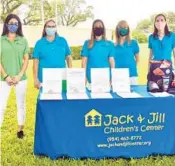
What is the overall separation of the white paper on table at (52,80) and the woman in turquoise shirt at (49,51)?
0.50 m

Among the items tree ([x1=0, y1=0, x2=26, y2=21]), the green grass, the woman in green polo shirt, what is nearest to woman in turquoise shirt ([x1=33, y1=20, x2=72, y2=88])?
the woman in green polo shirt

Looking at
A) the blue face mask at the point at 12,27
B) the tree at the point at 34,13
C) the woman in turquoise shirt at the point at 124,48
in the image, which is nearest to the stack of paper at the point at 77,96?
the woman in turquoise shirt at the point at 124,48

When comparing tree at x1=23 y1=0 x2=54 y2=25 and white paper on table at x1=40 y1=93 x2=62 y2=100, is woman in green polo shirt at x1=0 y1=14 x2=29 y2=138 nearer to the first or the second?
white paper on table at x1=40 y1=93 x2=62 y2=100

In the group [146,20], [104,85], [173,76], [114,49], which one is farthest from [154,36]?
[146,20]

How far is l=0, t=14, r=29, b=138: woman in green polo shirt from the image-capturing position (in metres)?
4.26

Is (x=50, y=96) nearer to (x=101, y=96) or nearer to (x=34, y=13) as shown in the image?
(x=101, y=96)

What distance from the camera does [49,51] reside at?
4.30 m

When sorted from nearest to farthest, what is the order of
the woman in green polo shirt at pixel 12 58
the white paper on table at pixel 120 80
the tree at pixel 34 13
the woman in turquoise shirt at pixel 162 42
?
the white paper on table at pixel 120 80 < the woman in green polo shirt at pixel 12 58 < the woman in turquoise shirt at pixel 162 42 < the tree at pixel 34 13

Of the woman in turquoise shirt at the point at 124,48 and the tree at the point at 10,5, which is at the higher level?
the tree at the point at 10,5

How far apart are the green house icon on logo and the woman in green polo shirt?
101 centimetres

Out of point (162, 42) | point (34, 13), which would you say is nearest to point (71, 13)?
point (34, 13)

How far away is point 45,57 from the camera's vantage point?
14.2ft

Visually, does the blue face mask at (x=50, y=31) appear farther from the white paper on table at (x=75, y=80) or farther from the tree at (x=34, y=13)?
the tree at (x=34, y=13)

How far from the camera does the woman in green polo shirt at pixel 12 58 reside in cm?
426
